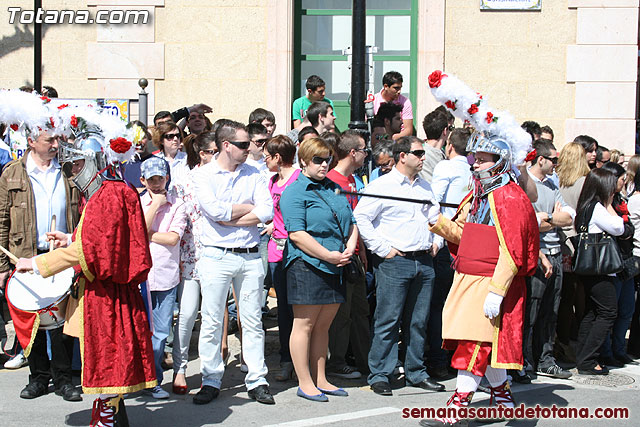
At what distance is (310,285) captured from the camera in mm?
6566

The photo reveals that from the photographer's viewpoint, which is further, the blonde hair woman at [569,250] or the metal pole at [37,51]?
the metal pole at [37,51]

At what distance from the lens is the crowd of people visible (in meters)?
5.99

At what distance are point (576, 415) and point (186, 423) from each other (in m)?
2.90

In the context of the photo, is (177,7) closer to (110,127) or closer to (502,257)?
(110,127)

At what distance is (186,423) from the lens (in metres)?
6.02

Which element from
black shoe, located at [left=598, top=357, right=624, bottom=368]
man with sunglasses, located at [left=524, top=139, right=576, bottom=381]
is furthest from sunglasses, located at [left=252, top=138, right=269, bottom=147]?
black shoe, located at [left=598, top=357, right=624, bottom=368]

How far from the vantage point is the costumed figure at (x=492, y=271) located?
5820mm

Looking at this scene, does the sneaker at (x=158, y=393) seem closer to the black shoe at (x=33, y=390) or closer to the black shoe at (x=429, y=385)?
the black shoe at (x=33, y=390)

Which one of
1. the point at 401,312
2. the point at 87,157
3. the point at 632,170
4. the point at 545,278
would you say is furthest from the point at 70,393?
the point at 632,170

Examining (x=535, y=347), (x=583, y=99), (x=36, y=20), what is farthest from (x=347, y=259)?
(x=36, y=20)

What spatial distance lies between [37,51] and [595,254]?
811 centimetres

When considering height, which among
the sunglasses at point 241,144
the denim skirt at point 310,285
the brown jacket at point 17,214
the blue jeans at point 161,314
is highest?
the sunglasses at point 241,144

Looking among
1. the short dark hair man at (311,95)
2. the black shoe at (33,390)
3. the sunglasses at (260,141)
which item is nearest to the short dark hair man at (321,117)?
the sunglasses at (260,141)

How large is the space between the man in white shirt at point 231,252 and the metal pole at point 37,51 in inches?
237
